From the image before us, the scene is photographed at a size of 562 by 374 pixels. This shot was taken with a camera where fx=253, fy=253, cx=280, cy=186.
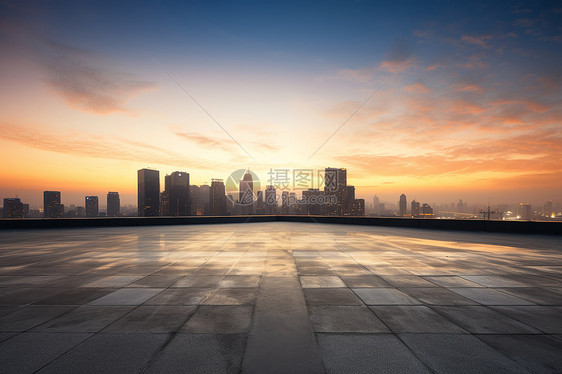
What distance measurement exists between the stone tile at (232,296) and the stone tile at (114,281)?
272 cm

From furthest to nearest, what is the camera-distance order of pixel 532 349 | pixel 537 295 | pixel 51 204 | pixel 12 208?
pixel 51 204, pixel 12 208, pixel 537 295, pixel 532 349

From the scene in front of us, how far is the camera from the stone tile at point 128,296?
557 cm

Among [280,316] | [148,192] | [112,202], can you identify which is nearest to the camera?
[280,316]

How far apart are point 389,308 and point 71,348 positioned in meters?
5.60

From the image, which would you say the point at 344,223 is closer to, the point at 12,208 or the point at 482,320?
the point at 482,320

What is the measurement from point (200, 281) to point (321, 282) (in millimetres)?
3378

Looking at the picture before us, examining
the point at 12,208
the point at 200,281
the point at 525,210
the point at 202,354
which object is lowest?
the point at 525,210

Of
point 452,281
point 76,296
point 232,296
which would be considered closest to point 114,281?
point 76,296

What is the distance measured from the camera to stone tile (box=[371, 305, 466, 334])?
14.3 feet

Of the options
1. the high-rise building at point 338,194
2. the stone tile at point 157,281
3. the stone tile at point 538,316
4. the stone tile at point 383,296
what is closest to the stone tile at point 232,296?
the stone tile at point 157,281

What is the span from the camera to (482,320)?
4.73m

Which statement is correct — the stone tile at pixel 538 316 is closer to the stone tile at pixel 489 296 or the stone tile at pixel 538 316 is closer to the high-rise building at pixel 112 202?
the stone tile at pixel 489 296

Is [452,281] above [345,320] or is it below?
below

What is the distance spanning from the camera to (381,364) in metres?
3.44
